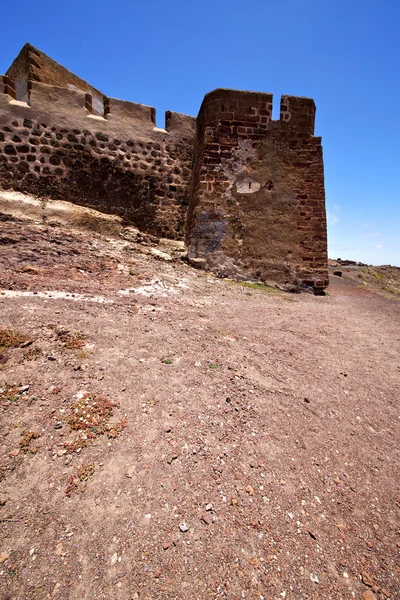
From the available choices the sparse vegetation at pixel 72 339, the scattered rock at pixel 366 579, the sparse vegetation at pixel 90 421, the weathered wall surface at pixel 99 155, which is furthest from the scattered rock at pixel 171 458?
the weathered wall surface at pixel 99 155

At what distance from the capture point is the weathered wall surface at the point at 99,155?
743 centimetres

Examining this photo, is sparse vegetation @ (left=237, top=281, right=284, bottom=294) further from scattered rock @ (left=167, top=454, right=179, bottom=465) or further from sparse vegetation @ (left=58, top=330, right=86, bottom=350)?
scattered rock @ (left=167, top=454, right=179, bottom=465)

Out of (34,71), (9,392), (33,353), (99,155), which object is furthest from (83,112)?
(9,392)

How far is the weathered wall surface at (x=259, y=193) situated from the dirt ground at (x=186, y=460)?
4152 mm

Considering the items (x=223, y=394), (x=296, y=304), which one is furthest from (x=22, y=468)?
(x=296, y=304)

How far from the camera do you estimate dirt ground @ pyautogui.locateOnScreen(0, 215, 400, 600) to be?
5.31 feet

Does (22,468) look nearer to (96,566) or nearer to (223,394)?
(96,566)

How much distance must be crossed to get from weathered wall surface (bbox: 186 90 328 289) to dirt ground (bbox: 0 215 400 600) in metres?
4.15

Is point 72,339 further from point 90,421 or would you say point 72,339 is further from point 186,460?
point 186,460

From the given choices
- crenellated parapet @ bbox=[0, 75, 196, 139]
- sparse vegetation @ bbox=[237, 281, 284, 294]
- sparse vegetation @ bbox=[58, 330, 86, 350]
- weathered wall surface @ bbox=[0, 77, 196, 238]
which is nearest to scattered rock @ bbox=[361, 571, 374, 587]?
sparse vegetation @ bbox=[58, 330, 86, 350]

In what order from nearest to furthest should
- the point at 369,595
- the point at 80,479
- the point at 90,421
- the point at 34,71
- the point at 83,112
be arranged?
the point at 369,595, the point at 80,479, the point at 90,421, the point at 83,112, the point at 34,71

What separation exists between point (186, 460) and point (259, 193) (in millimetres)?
7368

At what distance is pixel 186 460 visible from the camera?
2.18 m

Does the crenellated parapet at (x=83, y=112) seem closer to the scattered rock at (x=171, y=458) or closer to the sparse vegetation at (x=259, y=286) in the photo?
the sparse vegetation at (x=259, y=286)
